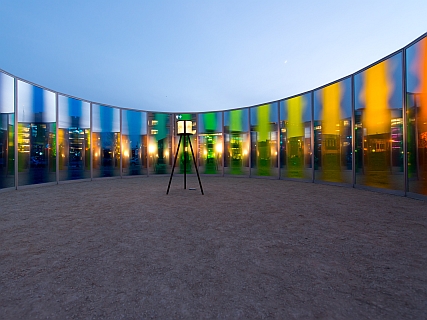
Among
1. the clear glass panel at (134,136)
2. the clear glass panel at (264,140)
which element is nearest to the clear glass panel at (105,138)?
the clear glass panel at (134,136)

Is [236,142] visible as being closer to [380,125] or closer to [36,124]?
[380,125]

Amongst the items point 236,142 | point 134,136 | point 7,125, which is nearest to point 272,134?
point 236,142

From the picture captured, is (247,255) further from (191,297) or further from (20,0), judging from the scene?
(20,0)

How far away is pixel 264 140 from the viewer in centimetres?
1226

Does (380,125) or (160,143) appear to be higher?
(160,143)

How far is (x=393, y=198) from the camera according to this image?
5824 mm

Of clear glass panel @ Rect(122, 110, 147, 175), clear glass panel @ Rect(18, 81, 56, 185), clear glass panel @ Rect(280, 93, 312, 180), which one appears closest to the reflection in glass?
clear glass panel @ Rect(122, 110, 147, 175)

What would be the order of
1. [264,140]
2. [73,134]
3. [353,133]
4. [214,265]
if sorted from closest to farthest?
[214,265], [353,133], [73,134], [264,140]

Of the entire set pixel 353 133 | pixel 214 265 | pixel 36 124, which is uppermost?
pixel 36 124

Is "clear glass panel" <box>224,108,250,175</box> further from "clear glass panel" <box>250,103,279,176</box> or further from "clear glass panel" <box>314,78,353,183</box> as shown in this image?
"clear glass panel" <box>314,78,353,183</box>

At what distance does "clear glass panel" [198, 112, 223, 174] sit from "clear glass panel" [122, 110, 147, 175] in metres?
3.85

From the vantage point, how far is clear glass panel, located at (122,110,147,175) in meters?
13.0

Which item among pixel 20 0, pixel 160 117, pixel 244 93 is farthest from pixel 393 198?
pixel 20 0

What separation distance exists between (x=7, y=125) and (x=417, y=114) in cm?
1345
